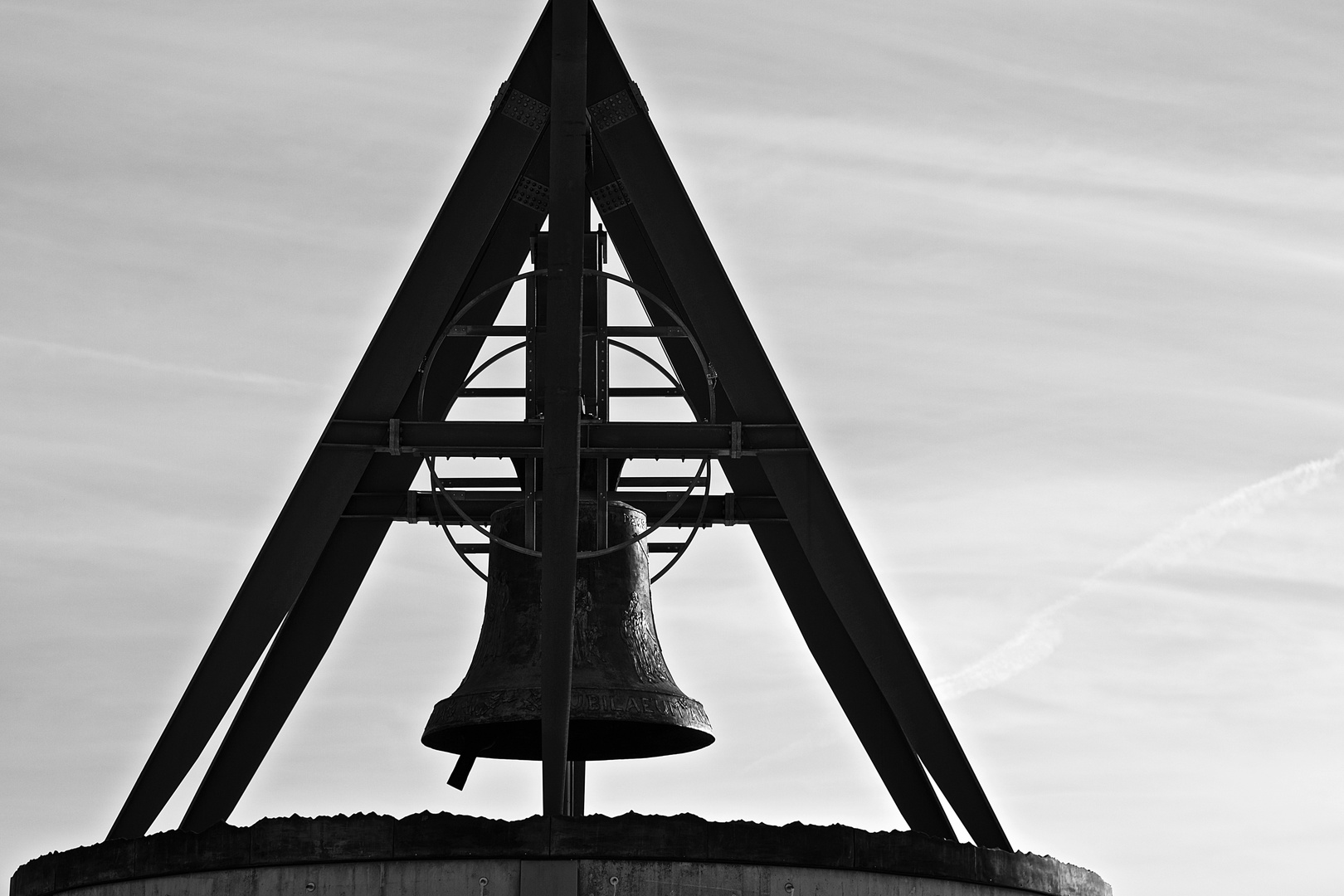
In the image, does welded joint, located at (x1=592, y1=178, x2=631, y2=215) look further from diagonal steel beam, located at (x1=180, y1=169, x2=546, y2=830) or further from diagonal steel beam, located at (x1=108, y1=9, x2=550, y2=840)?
diagonal steel beam, located at (x1=108, y1=9, x2=550, y2=840)

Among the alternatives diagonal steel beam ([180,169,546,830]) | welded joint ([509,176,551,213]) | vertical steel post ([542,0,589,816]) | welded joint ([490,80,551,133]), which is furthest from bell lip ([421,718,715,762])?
welded joint ([490,80,551,133])

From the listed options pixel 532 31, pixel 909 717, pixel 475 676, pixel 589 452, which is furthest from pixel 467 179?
pixel 909 717

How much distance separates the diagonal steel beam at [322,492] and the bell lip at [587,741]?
1.62 metres

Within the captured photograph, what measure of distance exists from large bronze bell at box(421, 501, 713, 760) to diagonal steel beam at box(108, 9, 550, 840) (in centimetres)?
134

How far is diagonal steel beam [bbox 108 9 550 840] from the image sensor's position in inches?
592

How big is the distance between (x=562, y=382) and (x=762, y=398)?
2472mm

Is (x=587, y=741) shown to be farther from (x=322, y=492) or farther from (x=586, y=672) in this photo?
(x=322, y=492)

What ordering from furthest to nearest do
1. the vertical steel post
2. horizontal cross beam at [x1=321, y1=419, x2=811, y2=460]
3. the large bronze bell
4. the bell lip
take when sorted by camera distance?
the bell lip
horizontal cross beam at [x1=321, y1=419, x2=811, y2=460]
the large bronze bell
the vertical steel post

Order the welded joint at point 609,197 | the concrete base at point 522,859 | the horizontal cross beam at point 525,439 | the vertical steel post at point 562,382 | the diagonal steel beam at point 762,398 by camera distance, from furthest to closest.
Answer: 1. the welded joint at point 609,197
2. the diagonal steel beam at point 762,398
3. the horizontal cross beam at point 525,439
4. the vertical steel post at point 562,382
5. the concrete base at point 522,859

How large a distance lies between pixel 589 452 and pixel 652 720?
201 centimetres

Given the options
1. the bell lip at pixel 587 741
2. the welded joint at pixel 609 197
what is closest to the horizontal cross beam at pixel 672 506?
the bell lip at pixel 587 741

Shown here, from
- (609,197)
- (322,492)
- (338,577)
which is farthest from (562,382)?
(338,577)

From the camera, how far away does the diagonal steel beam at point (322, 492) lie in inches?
592

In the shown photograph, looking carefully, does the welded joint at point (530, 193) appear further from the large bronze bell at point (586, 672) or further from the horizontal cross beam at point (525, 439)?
the large bronze bell at point (586, 672)
